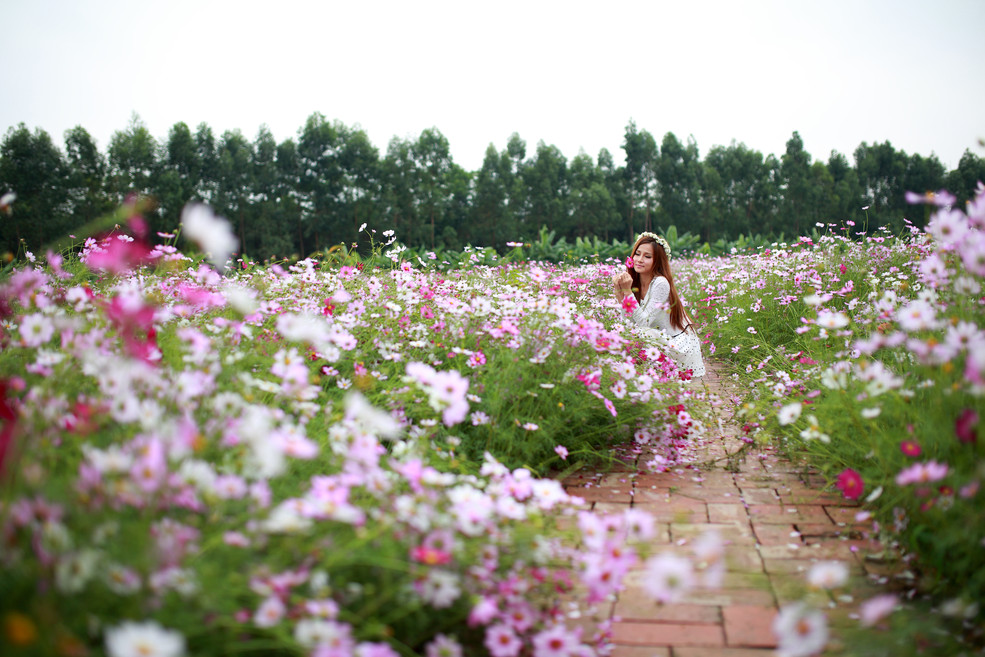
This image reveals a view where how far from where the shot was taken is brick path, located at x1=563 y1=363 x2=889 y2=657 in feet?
5.64

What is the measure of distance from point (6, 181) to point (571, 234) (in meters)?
25.2

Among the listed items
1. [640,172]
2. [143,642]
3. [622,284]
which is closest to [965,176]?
[640,172]

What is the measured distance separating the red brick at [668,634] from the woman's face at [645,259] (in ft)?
12.4

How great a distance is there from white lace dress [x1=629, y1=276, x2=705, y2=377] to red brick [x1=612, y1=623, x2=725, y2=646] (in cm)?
A: 335

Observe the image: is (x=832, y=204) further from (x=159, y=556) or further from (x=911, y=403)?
(x=159, y=556)

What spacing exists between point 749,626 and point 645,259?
379cm

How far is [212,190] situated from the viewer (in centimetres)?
2756

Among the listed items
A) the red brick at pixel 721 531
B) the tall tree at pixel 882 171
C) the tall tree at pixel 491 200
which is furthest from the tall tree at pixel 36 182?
the tall tree at pixel 882 171

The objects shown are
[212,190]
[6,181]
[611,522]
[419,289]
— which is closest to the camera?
[611,522]

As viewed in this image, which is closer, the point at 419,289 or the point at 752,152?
the point at 419,289

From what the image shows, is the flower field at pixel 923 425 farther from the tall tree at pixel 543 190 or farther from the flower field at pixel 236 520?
the tall tree at pixel 543 190

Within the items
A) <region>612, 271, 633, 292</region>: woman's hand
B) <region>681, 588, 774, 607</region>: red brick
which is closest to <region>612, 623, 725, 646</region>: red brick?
<region>681, 588, 774, 607</region>: red brick

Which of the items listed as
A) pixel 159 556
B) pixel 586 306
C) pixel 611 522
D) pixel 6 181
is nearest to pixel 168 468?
pixel 159 556

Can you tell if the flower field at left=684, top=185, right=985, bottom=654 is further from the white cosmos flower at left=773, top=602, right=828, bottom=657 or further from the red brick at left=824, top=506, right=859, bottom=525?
the white cosmos flower at left=773, top=602, right=828, bottom=657
